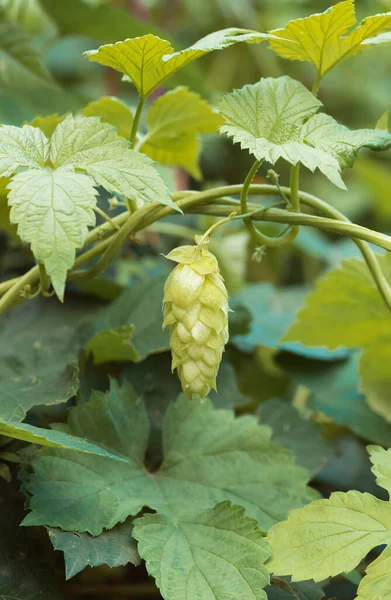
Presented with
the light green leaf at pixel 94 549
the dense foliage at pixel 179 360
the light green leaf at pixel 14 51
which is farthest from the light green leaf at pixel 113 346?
the light green leaf at pixel 14 51

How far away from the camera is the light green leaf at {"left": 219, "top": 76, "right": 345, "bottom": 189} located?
527mm

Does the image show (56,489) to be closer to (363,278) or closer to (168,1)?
(363,278)

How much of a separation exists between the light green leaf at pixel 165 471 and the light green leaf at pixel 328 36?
382mm

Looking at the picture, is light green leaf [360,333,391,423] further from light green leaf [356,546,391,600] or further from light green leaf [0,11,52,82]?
light green leaf [0,11,52,82]

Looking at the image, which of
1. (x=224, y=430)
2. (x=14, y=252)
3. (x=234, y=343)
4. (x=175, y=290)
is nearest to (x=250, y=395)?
(x=234, y=343)

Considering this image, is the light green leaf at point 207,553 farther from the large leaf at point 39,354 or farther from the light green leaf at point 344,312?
the light green leaf at point 344,312

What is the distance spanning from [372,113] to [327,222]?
184 cm

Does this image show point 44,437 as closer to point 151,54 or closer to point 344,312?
point 151,54

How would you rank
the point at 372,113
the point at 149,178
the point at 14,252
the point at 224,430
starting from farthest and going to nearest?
the point at 372,113 < the point at 14,252 < the point at 224,430 < the point at 149,178

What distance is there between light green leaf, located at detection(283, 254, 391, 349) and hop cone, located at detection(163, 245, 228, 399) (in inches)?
12.1

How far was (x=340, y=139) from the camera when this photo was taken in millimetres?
550

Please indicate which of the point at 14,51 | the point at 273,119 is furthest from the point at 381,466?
the point at 14,51

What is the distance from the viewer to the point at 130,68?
58 cm

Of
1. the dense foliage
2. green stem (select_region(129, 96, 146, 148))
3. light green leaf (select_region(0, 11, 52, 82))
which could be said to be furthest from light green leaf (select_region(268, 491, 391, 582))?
light green leaf (select_region(0, 11, 52, 82))
